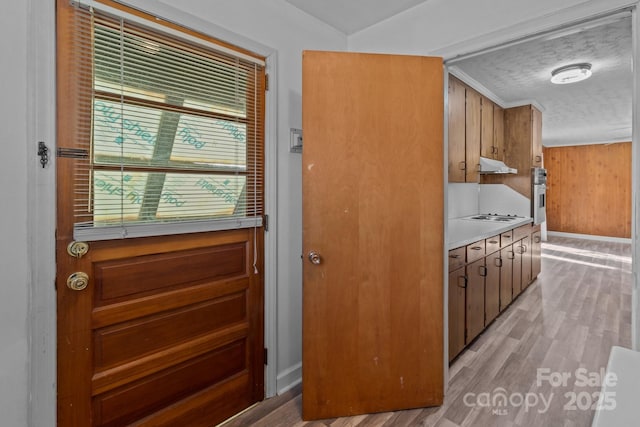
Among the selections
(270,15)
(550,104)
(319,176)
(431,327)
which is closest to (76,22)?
(270,15)

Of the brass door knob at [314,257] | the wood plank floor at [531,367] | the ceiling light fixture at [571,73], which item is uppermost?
the ceiling light fixture at [571,73]

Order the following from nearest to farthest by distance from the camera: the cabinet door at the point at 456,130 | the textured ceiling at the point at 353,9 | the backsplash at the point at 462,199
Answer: the textured ceiling at the point at 353,9 → the cabinet door at the point at 456,130 → the backsplash at the point at 462,199

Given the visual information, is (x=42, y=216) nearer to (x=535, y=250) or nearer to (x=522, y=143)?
(x=522, y=143)

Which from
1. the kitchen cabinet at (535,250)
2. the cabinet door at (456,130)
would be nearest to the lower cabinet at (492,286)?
the cabinet door at (456,130)

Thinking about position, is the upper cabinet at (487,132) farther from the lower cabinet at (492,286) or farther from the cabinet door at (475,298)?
the cabinet door at (475,298)

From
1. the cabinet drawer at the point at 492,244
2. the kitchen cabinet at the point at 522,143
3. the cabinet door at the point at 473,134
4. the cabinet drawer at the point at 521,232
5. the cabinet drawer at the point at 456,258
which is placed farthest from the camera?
the kitchen cabinet at the point at 522,143

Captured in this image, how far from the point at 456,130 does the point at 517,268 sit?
1.79 m

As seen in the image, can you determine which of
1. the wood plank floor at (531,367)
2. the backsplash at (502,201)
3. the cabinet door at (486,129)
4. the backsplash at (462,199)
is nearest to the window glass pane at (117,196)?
the wood plank floor at (531,367)

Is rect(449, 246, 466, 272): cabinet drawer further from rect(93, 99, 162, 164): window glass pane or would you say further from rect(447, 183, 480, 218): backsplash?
rect(93, 99, 162, 164): window glass pane

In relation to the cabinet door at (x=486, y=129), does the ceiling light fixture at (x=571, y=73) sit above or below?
above

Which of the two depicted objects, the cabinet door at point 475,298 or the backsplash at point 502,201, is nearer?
the cabinet door at point 475,298

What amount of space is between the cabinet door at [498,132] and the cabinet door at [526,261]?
1.10 meters

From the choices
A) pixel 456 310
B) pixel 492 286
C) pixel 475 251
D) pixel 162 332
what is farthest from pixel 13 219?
pixel 492 286

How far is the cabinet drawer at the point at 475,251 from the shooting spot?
7.52ft
